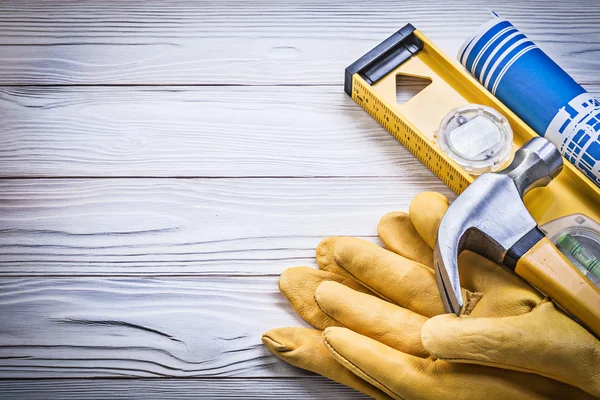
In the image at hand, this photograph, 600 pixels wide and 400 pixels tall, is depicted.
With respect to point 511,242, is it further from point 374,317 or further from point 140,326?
point 140,326

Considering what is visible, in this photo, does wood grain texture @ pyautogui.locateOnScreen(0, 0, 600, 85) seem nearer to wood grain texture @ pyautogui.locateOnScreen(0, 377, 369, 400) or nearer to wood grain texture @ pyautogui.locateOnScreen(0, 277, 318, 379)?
wood grain texture @ pyautogui.locateOnScreen(0, 277, 318, 379)

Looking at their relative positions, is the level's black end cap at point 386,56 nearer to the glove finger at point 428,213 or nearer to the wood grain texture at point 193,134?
the wood grain texture at point 193,134

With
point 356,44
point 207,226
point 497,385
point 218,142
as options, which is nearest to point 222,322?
point 207,226

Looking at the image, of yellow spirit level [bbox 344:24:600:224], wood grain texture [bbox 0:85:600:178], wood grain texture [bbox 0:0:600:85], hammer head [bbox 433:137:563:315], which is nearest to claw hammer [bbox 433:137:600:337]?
hammer head [bbox 433:137:563:315]

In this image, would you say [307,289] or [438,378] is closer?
[438,378]

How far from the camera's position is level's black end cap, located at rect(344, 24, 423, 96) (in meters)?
1.11

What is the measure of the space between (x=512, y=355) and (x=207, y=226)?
52 cm

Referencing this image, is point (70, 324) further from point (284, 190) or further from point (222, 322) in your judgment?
point (284, 190)

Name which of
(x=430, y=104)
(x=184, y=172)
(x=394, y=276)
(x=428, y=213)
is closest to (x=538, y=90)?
(x=430, y=104)

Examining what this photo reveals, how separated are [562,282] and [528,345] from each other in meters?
0.10

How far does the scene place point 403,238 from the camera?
103cm

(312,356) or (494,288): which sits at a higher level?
(494,288)

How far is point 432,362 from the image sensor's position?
2.92ft

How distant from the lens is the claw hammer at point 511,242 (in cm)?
85
